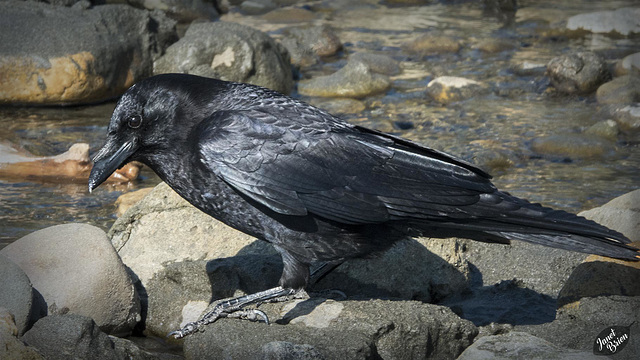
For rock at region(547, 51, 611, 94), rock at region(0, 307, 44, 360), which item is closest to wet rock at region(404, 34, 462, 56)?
rock at region(547, 51, 611, 94)

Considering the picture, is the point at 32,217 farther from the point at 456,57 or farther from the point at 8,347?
the point at 456,57

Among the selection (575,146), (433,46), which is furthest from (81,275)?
(433,46)

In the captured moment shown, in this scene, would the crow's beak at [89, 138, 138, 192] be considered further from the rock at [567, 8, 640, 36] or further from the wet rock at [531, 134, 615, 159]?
the rock at [567, 8, 640, 36]

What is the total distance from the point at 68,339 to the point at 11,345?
337 mm

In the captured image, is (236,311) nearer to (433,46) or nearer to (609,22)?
(433,46)

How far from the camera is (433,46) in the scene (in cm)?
1220

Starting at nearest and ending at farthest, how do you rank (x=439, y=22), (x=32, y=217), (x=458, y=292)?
(x=458, y=292), (x=32, y=217), (x=439, y=22)

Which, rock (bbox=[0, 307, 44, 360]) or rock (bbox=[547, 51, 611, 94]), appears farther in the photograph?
rock (bbox=[547, 51, 611, 94])

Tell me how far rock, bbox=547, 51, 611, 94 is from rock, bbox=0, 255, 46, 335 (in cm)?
781

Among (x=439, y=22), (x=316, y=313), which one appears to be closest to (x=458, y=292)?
(x=316, y=313)

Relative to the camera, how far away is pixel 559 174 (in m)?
7.67

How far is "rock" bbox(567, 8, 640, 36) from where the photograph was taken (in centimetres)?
1273

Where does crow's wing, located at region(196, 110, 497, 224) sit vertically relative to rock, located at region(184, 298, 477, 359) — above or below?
above

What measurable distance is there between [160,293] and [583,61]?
7.48 meters
